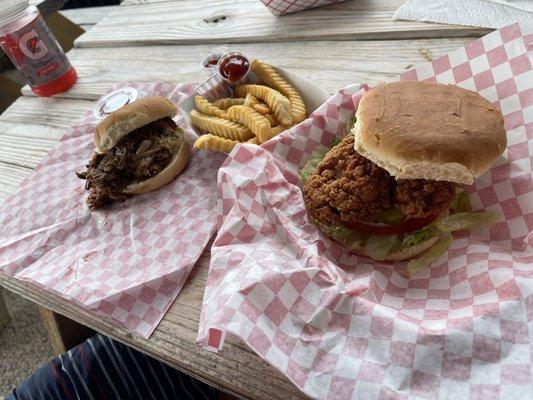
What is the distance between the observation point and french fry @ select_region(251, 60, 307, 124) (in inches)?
68.1

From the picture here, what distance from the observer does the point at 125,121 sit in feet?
5.99

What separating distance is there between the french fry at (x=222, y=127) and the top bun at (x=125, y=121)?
17 cm

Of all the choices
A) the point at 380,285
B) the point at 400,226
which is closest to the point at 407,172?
the point at 400,226

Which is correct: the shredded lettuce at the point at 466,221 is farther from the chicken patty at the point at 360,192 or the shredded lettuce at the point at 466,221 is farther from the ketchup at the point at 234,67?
the ketchup at the point at 234,67

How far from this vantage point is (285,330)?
112cm

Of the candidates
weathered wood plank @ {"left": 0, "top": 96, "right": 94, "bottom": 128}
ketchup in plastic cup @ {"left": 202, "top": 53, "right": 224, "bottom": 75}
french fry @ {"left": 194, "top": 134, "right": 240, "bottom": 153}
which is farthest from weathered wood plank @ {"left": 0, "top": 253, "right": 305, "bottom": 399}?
weathered wood plank @ {"left": 0, "top": 96, "right": 94, "bottom": 128}

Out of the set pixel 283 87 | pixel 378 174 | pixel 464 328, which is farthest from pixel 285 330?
pixel 283 87

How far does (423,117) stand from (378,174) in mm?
203

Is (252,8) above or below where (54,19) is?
below

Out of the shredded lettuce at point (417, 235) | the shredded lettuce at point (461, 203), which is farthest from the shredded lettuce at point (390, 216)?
the shredded lettuce at point (461, 203)

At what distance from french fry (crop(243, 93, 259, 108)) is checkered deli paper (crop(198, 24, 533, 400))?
211 mm

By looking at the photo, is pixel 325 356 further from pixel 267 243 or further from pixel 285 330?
pixel 267 243

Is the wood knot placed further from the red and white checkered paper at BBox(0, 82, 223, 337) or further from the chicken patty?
the chicken patty

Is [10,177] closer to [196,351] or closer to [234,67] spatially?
[234,67]
